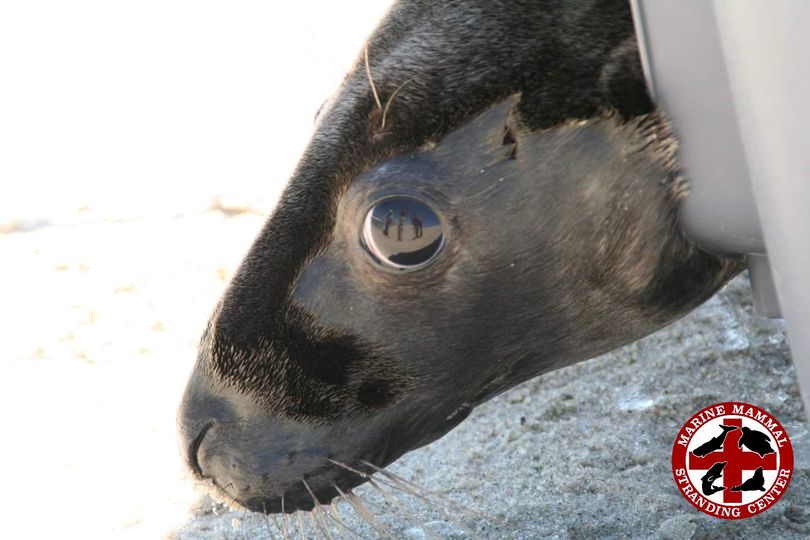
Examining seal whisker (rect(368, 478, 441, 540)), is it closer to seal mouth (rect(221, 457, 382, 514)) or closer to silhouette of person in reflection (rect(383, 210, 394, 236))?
seal mouth (rect(221, 457, 382, 514))

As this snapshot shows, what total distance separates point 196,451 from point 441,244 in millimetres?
525

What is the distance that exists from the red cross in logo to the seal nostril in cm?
97

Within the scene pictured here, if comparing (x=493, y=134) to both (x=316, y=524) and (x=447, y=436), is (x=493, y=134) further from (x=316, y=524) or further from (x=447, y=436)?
(x=447, y=436)

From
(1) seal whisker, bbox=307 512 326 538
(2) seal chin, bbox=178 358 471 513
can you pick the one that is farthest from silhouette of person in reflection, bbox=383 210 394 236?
(1) seal whisker, bbox=307 512 326 538

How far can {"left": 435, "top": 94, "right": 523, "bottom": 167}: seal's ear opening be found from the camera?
162 centimetres

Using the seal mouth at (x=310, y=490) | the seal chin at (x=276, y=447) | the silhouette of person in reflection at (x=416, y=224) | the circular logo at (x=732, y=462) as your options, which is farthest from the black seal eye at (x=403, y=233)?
the circular logo at (x=732, y=462)

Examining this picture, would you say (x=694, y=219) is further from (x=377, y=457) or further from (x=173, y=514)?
(x=173, y=514)

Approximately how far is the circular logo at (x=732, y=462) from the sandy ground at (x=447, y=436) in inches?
5.3

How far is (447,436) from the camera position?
10.2 feet

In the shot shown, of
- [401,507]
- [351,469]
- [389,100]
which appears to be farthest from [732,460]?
[389,100]

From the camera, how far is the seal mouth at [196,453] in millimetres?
1746

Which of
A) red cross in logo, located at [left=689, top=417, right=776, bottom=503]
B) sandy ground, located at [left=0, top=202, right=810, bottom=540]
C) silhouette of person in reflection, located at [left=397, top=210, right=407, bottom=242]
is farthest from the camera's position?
sandy ground, located at [left=0, top=202, right=810, bottom=540]

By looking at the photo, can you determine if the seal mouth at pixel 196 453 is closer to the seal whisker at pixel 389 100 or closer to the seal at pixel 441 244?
the seal at pixel 441 244

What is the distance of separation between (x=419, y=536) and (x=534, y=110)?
124 cm
